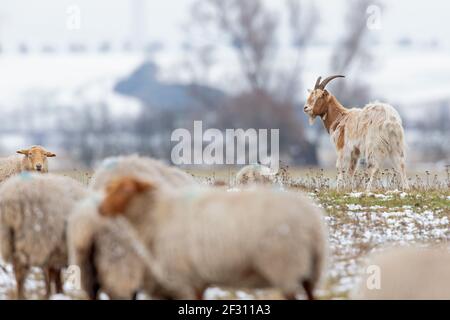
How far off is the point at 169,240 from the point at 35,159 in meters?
7.23

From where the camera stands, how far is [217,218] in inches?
299

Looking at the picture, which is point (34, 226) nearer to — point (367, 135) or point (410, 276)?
point (410, 276)

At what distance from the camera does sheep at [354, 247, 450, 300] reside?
23.2ft

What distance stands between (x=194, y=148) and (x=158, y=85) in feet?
65.5

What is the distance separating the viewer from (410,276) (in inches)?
282

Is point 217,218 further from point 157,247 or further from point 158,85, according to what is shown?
point 158,85

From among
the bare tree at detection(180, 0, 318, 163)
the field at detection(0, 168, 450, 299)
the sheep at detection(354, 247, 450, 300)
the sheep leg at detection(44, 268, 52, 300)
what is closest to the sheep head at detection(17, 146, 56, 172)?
the field at detection(0, 168, 450, 299)

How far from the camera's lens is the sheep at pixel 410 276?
23.2 ft

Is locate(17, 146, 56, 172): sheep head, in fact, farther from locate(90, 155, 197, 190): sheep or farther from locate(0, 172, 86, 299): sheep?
locate(0, 172, 86, 299): sheep

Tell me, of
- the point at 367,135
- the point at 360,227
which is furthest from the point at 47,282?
the point at 367,135

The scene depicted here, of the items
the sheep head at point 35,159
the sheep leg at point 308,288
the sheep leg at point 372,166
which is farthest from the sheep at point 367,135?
the sheep leg at point 308,288

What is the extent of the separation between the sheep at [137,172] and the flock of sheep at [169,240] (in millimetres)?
16

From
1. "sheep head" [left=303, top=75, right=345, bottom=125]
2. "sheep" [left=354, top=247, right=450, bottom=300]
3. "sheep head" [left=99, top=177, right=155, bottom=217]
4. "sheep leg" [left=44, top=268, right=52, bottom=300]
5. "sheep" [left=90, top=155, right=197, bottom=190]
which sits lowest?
"sheep leg" [left=44, top=268, right=52, bottom=300]
